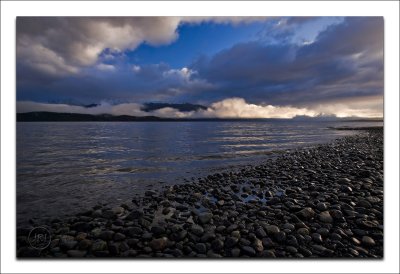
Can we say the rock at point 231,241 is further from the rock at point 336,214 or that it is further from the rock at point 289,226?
the rock at point 336,214

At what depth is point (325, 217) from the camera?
4.26 m

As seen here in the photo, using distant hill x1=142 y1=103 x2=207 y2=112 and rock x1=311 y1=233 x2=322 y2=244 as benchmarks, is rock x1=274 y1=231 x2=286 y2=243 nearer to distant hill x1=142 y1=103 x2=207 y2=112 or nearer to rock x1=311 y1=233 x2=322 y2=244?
rock x1=311 y1=233 x2=322 y2=244

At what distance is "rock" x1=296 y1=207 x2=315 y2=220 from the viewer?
14.3ft

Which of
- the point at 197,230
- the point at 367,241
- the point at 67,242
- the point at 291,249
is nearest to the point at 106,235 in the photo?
the point at 67,242

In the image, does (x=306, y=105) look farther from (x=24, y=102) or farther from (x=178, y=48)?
(x=24, y=102)

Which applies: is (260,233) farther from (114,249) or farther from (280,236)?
(114,249)

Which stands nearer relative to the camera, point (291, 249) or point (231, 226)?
point (291, 249)

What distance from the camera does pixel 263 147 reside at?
12.6 meters

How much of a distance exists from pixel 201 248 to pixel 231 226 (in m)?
0.61

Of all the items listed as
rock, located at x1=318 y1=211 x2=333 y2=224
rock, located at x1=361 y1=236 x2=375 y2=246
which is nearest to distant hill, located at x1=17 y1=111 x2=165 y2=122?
rock, located at x1=318 y1=211 x2=333 y2=224

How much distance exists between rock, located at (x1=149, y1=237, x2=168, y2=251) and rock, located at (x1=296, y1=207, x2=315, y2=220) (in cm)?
231

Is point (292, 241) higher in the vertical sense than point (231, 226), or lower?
lower
